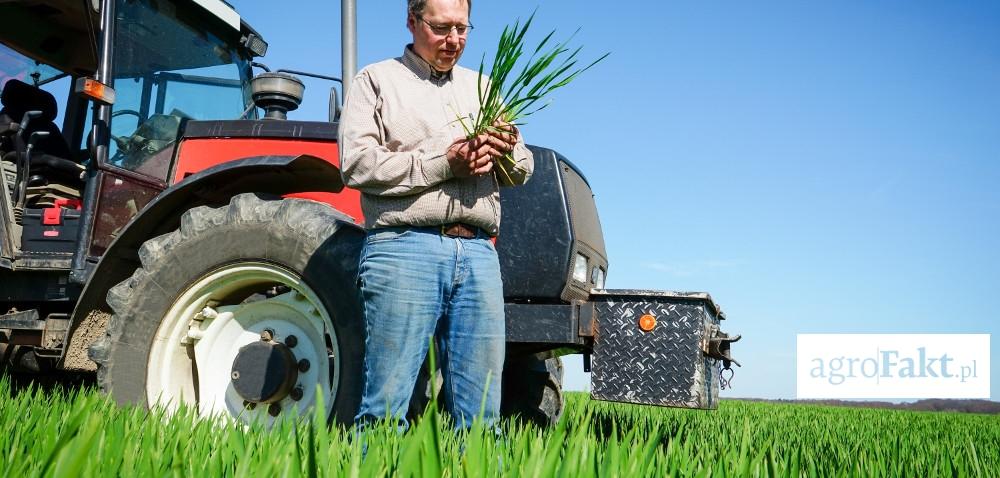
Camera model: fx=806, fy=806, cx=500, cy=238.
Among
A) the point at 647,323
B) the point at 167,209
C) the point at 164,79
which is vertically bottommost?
the point at 647,323

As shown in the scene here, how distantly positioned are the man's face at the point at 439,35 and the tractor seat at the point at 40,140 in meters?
2.38

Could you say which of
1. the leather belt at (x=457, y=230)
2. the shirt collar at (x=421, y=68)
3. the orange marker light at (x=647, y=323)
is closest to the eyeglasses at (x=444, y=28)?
the shirt collar at (x=421, y=68)

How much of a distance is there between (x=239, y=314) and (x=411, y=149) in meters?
1.18

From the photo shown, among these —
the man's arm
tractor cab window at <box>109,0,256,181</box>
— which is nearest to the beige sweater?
the man's arm

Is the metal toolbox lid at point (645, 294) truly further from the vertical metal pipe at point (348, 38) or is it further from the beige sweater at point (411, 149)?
the vertical metal pipe at point (348, 38)

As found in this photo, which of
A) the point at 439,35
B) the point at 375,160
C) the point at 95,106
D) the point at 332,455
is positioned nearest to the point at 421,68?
the point at 439,35

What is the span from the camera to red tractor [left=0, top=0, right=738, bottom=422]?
113 inches

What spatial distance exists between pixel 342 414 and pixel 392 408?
495 mm

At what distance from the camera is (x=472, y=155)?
2148mm

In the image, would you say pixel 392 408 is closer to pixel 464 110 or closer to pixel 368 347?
pixel 368 347

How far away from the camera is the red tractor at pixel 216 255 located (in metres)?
2.88

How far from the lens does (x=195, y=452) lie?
1.58 meters

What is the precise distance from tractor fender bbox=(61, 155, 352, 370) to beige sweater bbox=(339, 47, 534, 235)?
2.49 ft

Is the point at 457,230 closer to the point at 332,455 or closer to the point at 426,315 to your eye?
the point at 426,315
